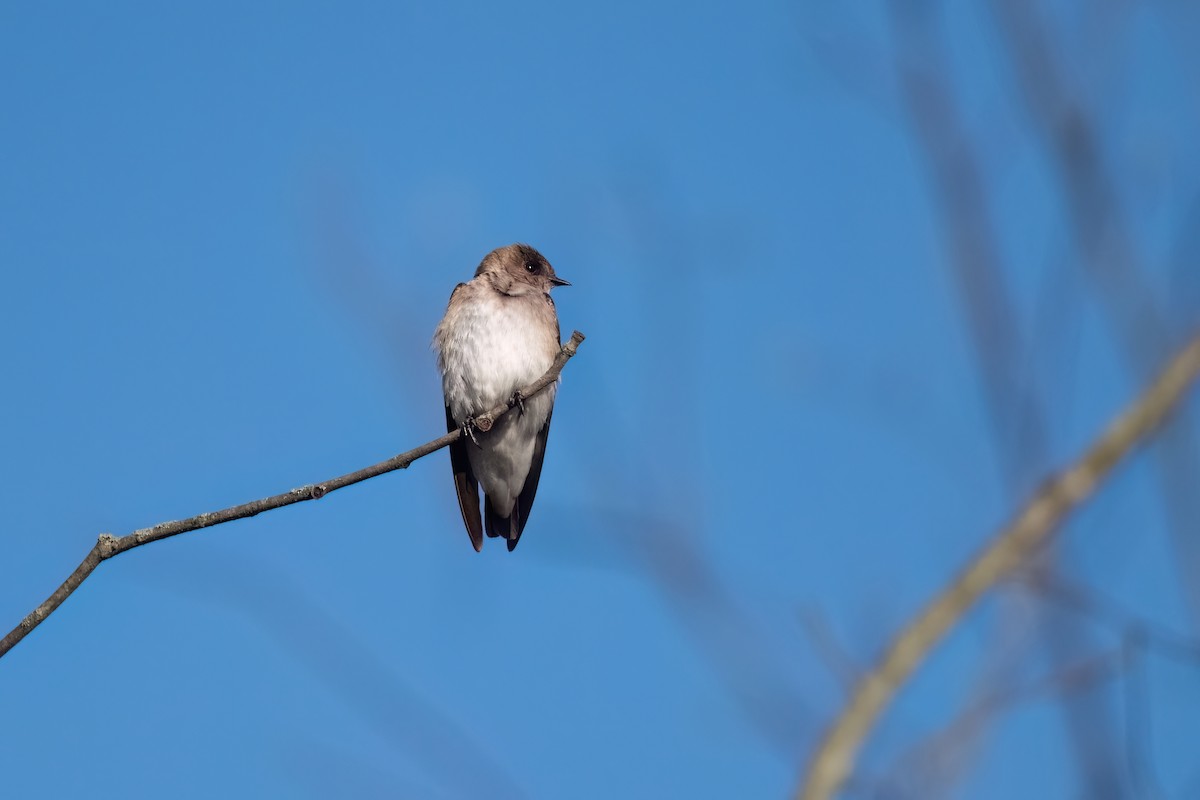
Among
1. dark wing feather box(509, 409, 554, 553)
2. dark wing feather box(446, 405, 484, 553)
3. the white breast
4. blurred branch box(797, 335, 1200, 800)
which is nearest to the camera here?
blurred branch box(797, 335, 1200, 800)

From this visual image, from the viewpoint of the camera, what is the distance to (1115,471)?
103 inches

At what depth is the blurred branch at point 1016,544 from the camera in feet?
7.97

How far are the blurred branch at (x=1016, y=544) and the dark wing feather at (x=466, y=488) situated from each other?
18.3ft

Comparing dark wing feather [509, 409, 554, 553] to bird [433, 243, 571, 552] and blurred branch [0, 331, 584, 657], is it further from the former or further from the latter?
blurred branch [0, 331, 584, 657]

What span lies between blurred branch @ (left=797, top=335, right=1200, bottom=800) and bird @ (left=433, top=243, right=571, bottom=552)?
4.74 metres

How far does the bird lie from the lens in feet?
24.5

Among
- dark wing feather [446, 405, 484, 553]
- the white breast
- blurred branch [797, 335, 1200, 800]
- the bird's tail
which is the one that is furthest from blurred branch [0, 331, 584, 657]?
the bird's tail

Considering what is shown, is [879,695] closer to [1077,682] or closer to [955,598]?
[955,598]

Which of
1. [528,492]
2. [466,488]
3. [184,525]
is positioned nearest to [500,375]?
[466,488]

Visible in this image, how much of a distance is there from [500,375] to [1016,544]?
506 centimetres

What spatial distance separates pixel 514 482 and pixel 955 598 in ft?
19.8

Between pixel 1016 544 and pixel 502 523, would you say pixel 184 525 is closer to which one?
pixel 1016 544

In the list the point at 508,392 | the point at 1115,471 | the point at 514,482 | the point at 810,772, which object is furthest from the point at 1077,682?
the point at 514,482

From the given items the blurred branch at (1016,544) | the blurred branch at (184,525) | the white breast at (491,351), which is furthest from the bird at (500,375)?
the blurred branch at (1016,544)
